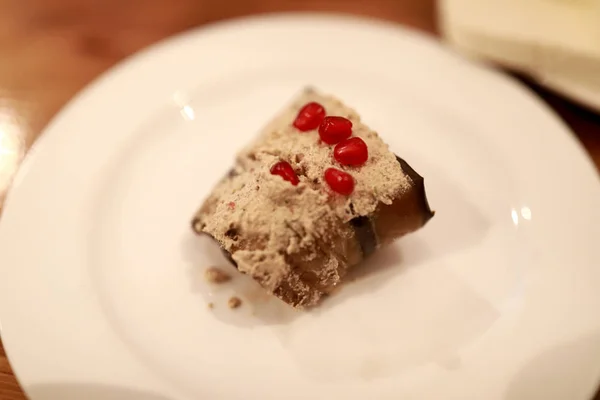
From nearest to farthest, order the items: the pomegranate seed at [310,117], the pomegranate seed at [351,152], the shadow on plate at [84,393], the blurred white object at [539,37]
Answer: the shadow on plate at [84,393]
the pomegranate seed at [351,152]
the pomegranate seed at [310,117]
the blurred white object at [539,37]

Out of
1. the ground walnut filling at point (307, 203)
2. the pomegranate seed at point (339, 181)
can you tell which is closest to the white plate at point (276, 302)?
the ground walnut filling at point (307, 203)

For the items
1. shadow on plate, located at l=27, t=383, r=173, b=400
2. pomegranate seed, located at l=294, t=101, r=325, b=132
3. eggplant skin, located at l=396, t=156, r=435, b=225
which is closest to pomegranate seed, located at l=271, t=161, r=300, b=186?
pomegranate seed, located at l=294, t=101, r=325, b=132

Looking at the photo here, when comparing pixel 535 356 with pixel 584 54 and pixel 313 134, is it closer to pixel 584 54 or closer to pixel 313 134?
pixel 313 134

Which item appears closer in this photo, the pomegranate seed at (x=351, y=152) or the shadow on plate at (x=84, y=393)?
the shadow on plate at (x=84, y=393)

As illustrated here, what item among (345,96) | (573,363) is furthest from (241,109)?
(573,363)

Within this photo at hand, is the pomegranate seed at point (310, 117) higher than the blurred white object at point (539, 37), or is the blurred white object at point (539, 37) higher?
the blurred white object at point (539, 37)

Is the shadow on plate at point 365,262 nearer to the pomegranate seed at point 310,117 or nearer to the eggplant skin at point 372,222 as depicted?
the eggplant skin at point 372,222

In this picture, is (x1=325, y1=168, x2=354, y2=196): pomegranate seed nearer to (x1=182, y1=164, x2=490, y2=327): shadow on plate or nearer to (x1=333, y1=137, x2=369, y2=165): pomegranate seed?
(x1=333, y1=137, x2=369, y2=165): pomegranate seed

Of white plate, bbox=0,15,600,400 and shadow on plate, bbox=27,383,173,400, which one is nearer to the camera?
shadow on plate, bbox=27,383,173,400

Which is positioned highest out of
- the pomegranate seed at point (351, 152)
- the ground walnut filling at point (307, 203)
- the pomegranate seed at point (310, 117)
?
the pomegranate seed at point (310, 117)
